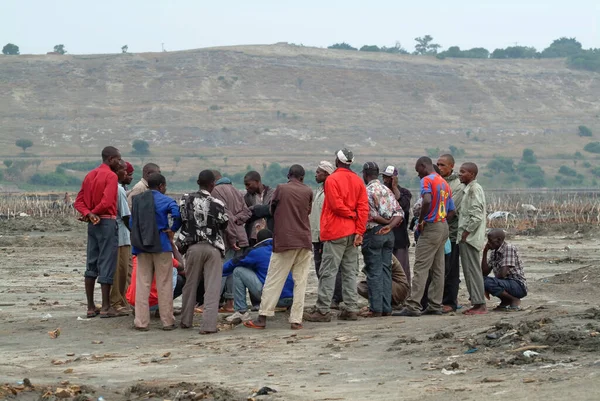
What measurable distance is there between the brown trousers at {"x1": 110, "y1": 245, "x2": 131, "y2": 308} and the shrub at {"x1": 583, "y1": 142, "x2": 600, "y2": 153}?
Answer: 9200 centimetres

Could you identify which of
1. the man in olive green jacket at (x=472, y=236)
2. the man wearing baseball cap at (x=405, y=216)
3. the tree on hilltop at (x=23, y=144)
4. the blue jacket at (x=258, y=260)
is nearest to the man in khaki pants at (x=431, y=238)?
the man in olive green jacket at (x=472, y=236)

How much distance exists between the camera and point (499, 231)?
38.3ft

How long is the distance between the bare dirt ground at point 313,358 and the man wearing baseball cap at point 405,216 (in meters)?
1.32

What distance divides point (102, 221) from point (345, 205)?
259 centimetres

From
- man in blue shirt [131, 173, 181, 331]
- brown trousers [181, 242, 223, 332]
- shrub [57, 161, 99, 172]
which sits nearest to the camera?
brown trousers [181, 242, 223, 332]

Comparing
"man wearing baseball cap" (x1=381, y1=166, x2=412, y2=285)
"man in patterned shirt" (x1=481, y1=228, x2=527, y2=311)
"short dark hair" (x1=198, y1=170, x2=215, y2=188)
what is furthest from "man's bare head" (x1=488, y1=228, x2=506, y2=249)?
"short dark hair" (x1=198, y1=170, x2=215, y2=188)

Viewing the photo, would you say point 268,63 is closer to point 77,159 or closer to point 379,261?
point 77,159

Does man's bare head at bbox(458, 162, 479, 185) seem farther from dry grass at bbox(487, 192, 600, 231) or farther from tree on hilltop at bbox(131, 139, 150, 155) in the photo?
tree on hilltop at bbox(131, 139, 150, 155)

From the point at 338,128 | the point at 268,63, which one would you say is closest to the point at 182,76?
the point at 268,63

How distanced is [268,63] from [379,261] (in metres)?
110

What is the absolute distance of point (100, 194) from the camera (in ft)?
37.5

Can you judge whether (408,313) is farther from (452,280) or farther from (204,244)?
(204,244)

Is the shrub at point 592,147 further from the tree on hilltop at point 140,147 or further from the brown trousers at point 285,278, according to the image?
the brown trousers at point 285,278

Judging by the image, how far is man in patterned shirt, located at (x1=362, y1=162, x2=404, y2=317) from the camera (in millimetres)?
11469
